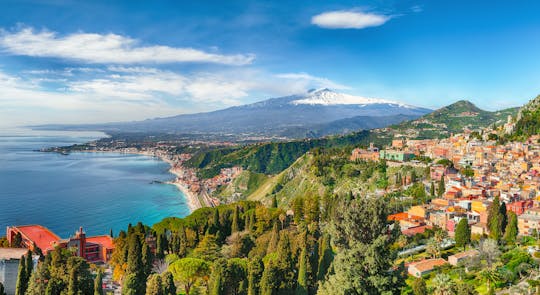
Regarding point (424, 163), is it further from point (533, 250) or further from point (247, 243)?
point (247, 243)

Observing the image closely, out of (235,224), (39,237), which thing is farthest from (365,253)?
(39,237)

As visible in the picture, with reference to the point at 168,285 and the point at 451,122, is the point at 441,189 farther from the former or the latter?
the point at 451,122

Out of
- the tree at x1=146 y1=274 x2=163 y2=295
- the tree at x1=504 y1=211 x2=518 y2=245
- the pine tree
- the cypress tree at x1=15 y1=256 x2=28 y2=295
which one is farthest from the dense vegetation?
the tree at x1=146 y1=274 x2=163 y2=295

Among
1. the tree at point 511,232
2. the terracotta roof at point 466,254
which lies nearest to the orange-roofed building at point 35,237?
the terracotta roof at point 466,254

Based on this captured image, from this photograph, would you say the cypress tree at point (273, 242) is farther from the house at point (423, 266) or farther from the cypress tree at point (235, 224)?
the cypress tree at point (235, 224)

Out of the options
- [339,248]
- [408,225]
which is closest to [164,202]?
[408,225]
